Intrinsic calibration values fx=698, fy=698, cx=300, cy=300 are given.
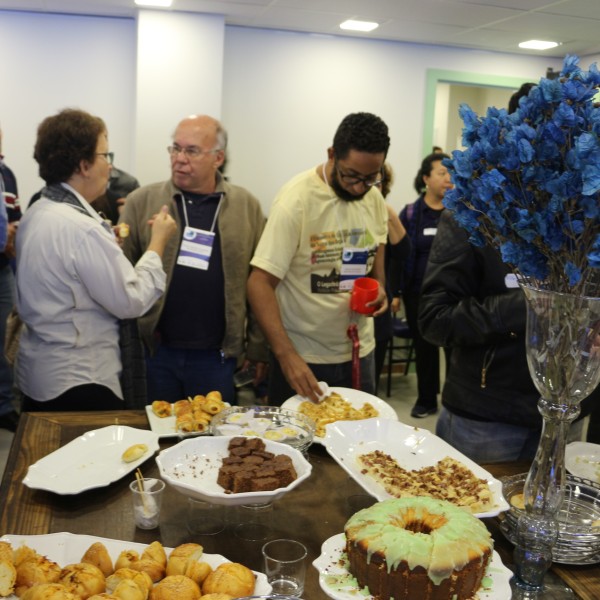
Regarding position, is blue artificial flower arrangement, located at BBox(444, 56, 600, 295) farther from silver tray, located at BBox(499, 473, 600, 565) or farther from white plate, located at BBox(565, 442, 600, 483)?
white plate, located at BBox(565, 442, 600, 483)

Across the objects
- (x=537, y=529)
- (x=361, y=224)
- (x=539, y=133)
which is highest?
(x=539, y=133)

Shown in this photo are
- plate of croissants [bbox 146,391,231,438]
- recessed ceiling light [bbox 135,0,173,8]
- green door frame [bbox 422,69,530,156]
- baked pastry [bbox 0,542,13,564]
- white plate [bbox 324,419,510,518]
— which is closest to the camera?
baked pastry [bbox 0,542,13,564]

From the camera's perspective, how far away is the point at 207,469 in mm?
1469

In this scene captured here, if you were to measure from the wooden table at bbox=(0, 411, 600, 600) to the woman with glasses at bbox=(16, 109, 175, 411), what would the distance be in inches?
22.8

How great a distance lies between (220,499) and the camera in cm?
127

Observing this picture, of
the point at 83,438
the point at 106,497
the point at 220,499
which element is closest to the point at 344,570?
the point at 220,499

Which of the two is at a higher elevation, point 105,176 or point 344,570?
point 105,176

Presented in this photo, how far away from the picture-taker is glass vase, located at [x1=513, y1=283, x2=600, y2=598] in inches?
43.6

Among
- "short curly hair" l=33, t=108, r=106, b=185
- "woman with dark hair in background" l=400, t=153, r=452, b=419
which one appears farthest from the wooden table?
"woman with dark hair in background" l=400, t=153, r=452, b=419

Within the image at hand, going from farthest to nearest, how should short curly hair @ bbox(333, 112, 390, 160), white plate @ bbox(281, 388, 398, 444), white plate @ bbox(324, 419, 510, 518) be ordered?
short curly hair @ bbox(333, 112, 390, 160), white plate @ bbox(281, 388, 398, 444), white plate @ bbox(324, 419, 510, 518)

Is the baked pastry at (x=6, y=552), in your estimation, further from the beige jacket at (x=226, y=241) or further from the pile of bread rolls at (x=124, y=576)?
the beige jacket at (x=226, y=241)

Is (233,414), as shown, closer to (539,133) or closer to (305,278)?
(305,278)

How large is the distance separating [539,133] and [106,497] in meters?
1.10

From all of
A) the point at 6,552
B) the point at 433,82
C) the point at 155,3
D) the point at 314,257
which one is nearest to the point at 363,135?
the point at 314,257
